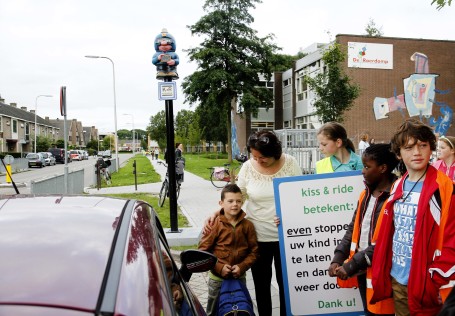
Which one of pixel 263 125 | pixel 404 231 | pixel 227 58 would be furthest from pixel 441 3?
pixel 263 125

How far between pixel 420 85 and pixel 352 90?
1643 centimetres

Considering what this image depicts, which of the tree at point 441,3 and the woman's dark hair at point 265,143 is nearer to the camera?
the woman's dark hair at point 265,143

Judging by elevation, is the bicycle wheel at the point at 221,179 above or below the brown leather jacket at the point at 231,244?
below

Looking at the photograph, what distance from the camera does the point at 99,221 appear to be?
189 cm

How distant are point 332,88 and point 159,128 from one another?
192 feet

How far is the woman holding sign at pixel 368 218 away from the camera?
2811mm

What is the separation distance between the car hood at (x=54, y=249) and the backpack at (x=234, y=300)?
4.58 ft

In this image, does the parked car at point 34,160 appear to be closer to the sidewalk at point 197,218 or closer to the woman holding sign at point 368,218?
the sidewalk at point 197,218

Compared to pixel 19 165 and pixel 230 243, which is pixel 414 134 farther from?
pixel 19 165

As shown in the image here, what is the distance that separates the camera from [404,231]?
2.47m

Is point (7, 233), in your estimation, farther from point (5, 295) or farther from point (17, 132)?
point (17, 132)

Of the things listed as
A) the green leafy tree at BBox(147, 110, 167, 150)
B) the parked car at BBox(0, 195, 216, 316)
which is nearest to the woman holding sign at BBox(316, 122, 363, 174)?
the parked car at BBox(0, 195, 216, 316)

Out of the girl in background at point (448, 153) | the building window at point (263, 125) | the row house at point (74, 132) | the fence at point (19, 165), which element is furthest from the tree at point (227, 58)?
the row house at point (74, 132)

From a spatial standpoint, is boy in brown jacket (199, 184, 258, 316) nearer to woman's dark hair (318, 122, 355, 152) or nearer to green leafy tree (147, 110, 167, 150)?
woman's dark hair (318, 122, 355, 152)
